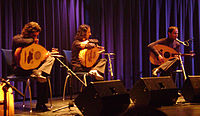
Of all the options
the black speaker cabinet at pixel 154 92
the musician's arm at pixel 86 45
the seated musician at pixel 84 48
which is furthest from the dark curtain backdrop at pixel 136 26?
the black speaker cabinet at pixel 154 92

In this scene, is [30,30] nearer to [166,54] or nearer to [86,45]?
[86,45]

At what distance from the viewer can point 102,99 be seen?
9.26 ft

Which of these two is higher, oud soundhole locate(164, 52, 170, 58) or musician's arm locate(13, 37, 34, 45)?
musician's arm locate(13, 37, 34, 45)

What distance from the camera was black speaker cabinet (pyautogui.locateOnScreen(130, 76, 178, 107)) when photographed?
3316 millimetres

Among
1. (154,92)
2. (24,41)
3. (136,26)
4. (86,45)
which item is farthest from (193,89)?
(136,26)

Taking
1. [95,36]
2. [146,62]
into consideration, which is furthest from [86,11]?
[146,62]

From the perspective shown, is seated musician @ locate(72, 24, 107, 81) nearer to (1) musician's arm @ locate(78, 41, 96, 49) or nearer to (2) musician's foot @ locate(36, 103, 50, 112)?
(1) musician's arm @ locate(78, 41, 96, 49)

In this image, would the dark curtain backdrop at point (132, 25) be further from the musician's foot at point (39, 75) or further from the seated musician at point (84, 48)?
the musician's foot at point (39, 75)

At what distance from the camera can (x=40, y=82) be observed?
397 cm

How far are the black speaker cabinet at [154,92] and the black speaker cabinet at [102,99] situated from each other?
34 centimetres

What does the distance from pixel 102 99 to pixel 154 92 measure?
0.80 m

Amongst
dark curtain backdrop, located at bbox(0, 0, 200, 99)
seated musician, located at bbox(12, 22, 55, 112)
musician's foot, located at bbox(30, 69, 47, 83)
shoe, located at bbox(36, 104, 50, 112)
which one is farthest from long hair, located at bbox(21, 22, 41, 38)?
dark curtain backdrop, located at bbox(0, 0, 200, 99)

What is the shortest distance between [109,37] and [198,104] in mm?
3307

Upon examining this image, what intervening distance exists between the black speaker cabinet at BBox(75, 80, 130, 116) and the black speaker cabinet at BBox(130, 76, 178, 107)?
345 millimetres
